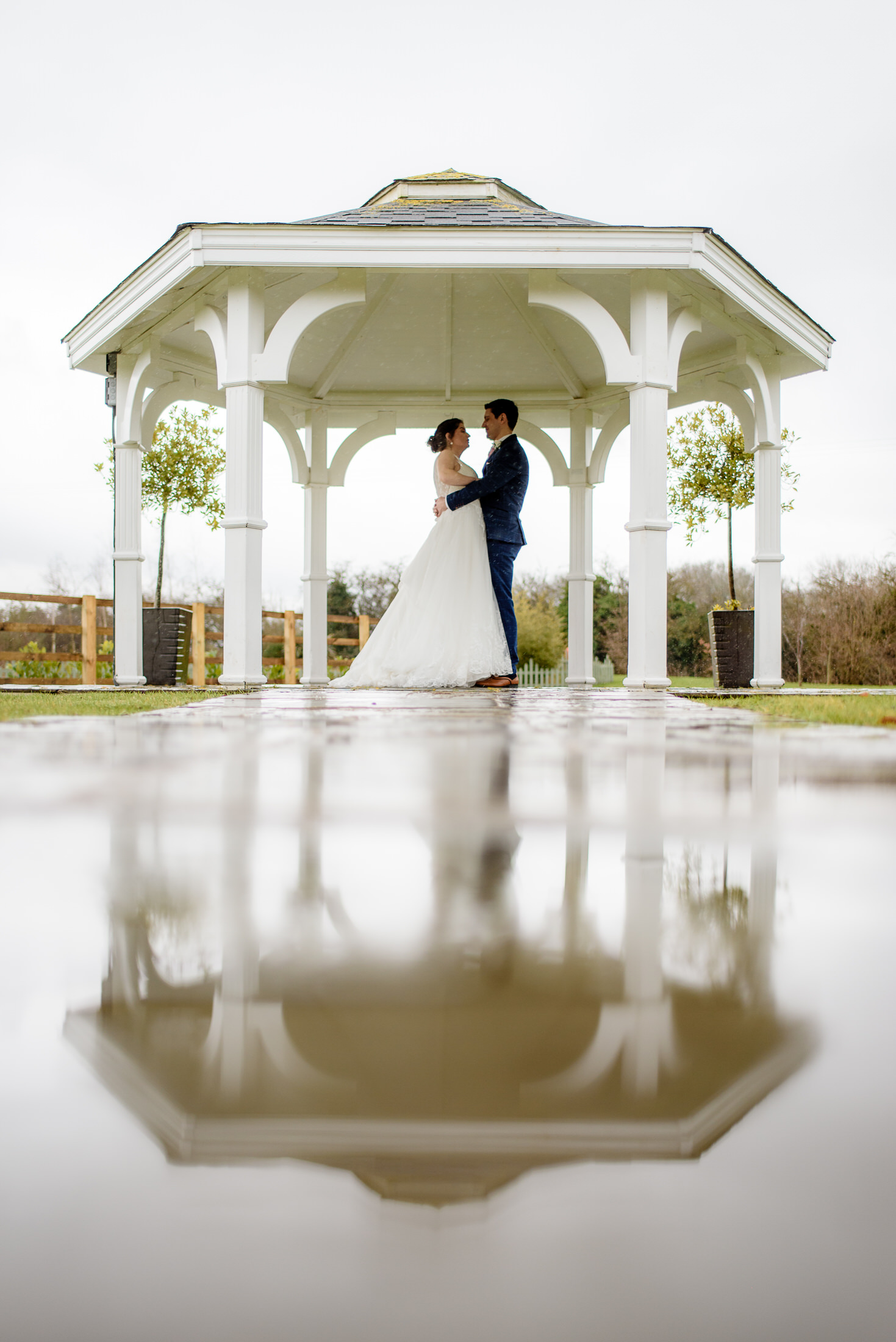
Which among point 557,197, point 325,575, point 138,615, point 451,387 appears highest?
point 557,197

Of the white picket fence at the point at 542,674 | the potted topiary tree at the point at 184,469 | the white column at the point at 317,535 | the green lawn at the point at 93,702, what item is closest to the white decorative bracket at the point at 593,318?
the green lawn at the point at 93,702

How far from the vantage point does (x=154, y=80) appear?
20.3m

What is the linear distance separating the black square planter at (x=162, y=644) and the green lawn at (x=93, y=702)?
2218 mm

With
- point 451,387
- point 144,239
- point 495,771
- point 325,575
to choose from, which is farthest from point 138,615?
point 144,239

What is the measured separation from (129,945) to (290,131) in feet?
84.3

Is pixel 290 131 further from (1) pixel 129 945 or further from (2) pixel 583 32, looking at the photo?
(1) pixel 129 945

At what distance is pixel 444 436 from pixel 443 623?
1.67 m

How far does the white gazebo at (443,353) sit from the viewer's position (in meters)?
6.17

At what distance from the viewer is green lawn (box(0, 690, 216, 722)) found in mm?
3449

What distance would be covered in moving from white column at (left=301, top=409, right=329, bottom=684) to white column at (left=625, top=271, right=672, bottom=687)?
4.57 m

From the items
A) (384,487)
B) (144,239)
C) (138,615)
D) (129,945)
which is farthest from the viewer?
(384,487)

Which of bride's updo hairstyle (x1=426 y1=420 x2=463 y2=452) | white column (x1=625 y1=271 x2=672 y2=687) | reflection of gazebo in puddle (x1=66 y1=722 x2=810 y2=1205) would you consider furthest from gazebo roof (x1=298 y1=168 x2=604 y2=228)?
reflection of gazebo in puddle (x1=66 y1=722 x2=810 y2=1205)

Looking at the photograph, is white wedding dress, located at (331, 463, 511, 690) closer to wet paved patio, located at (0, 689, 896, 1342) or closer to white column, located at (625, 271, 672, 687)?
white column, located at (625, 271, 672, 687)

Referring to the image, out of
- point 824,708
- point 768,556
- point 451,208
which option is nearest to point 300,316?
point 451,208
